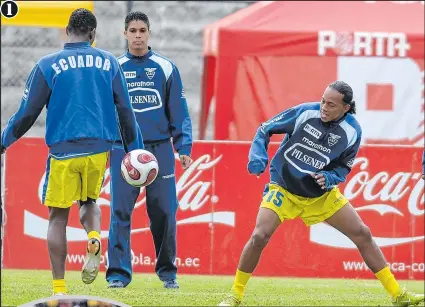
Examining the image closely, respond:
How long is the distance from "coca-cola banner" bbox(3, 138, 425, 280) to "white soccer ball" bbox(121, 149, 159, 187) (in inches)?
166

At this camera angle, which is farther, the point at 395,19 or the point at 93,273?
the point at 395,19

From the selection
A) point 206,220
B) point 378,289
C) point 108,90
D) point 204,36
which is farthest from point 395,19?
point 108,90

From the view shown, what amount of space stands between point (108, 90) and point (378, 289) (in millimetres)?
3986

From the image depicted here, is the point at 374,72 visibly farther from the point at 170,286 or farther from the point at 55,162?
the point at 55,162

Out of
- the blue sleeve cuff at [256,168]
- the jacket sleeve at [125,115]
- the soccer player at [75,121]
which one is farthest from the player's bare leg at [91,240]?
the blue sleeve cuff at [256,168]

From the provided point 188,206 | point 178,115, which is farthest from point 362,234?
point 188,206

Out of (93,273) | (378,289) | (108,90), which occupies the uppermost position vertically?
(108,90)

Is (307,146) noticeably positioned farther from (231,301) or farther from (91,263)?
(91,263)

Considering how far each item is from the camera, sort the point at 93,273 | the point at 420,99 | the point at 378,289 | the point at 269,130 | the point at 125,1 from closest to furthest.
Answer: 1. the point at 93,273
2. the point at 269,130
3. the point at 378,289
4. the point at 420,99
5. the point at 125,1

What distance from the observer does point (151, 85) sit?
395 inches

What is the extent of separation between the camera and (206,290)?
1047cm

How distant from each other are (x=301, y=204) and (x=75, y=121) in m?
1.90

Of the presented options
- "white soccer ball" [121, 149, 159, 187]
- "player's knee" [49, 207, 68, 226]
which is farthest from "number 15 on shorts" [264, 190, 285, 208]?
"player's knee" [49, 207, 68, 226]

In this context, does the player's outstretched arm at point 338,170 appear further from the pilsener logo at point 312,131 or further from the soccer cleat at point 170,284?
the soccer cleat at point 170,284
